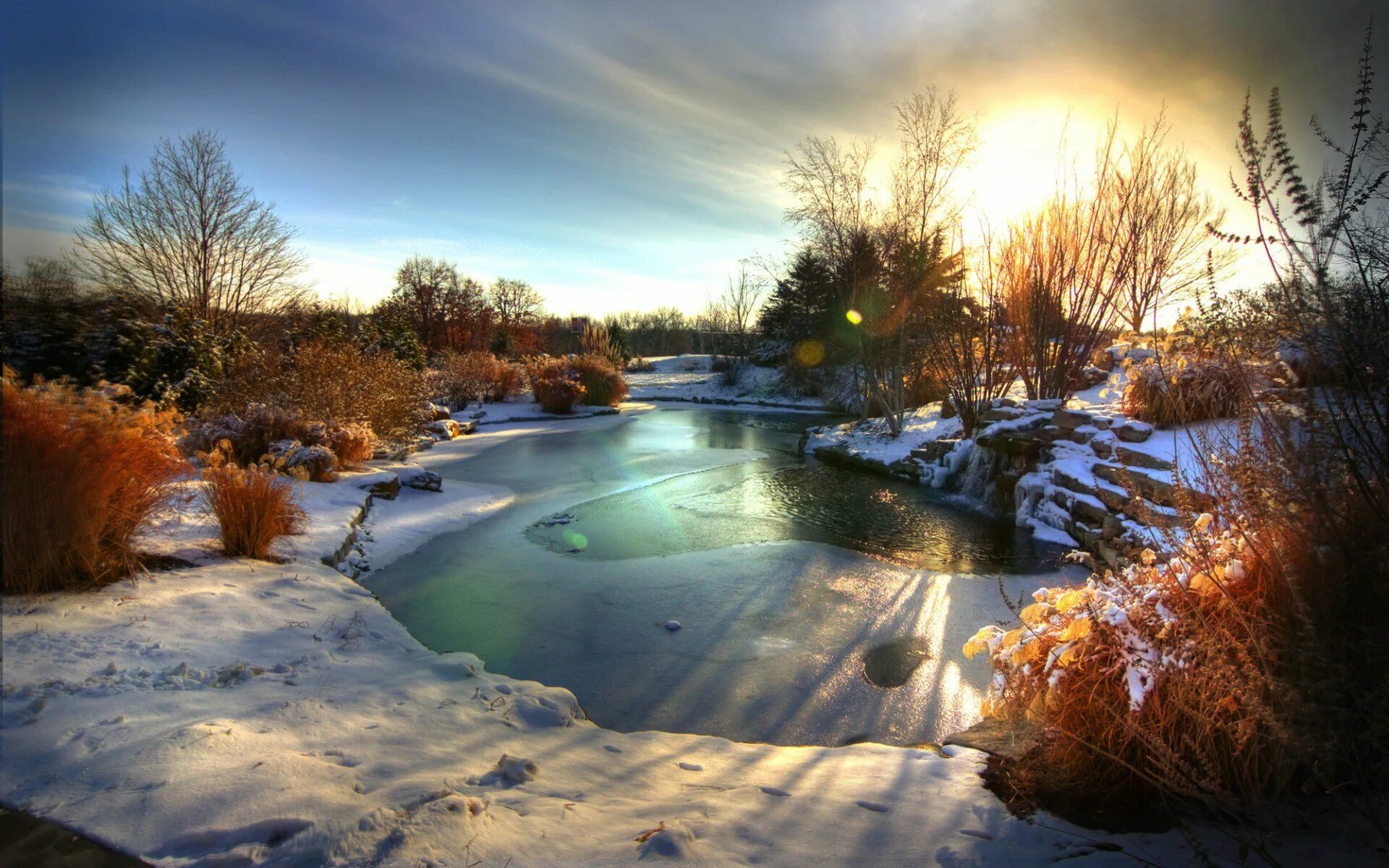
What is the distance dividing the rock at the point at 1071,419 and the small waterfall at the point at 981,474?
83 centimetres

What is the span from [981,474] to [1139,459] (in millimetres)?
2508

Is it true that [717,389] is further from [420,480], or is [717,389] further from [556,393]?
[420,480]

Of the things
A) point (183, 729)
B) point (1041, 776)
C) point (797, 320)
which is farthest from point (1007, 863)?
point (797, 320)

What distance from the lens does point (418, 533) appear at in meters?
6.14

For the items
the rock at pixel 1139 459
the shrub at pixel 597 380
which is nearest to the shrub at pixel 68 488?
the rock at pixel 1139 459

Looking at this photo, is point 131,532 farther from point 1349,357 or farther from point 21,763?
point 1349,357

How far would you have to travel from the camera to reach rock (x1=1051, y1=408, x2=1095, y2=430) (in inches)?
302

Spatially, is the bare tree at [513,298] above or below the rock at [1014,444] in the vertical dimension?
above

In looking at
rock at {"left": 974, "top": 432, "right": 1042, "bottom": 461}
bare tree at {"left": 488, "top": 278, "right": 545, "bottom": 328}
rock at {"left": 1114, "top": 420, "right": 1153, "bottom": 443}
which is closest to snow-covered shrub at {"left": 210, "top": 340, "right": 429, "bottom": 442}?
rock at {"left": 974, "top": 432, "right": 1042, "bottom": 461}

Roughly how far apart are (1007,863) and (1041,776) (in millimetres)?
439

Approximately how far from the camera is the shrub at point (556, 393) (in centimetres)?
1683

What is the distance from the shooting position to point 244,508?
432cm

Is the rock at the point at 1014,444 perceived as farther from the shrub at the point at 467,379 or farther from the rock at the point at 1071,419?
the shrub at the point at 467,379

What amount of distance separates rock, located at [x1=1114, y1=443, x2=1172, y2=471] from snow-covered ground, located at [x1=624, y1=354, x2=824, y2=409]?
52.5 ft
